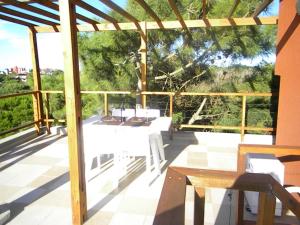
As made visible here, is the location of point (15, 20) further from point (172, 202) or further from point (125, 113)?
point (172, 202)

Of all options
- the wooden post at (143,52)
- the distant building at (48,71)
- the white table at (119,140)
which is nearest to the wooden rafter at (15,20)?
the wooden post at (143,52)

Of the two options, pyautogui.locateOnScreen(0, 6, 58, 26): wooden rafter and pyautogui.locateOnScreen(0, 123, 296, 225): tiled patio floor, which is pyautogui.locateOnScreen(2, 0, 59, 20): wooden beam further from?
pyautogui.locateOnScreen(0, 123, 296, 225): tiled patio floor

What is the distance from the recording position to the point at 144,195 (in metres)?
2.90

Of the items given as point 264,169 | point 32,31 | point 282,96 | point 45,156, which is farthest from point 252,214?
point 32,31

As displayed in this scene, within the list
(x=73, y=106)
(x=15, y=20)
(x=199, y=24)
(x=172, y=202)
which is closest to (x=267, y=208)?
(x=172, y=202)

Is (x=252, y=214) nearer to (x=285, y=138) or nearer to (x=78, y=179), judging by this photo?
(x=285, y=138)

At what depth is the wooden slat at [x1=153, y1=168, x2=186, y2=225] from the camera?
0.81 m

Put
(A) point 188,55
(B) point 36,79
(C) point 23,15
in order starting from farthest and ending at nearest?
(A) point 188,55, (B) point 36,79, (C) point 23,15

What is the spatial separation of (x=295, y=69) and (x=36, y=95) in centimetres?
450

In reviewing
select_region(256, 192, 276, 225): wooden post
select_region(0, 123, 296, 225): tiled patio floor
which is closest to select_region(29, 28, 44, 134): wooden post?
select_region(0, 123, 296, 225): tiled patio floor

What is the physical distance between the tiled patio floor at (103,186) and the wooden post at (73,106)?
0.80 ft

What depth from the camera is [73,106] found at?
7.22 ft

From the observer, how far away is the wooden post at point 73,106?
83.0 inches

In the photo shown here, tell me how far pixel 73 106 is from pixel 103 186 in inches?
50.9
